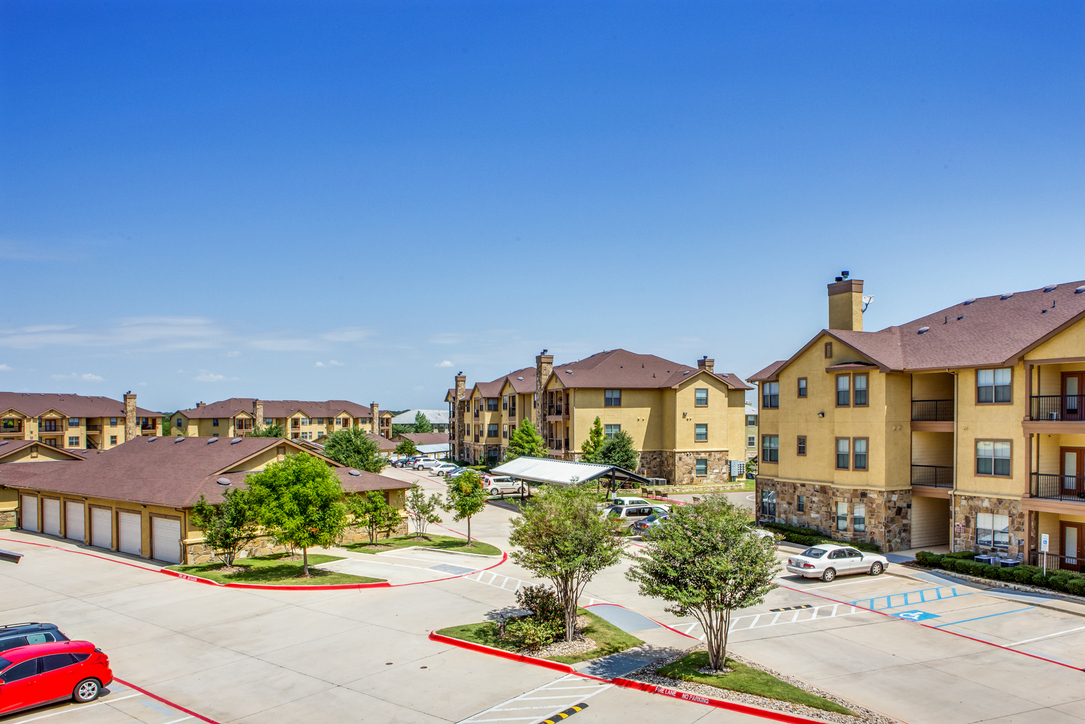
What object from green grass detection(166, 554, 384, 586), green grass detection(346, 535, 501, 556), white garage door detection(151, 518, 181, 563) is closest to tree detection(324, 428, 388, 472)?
green grass detection(346, 535, 501, 556)

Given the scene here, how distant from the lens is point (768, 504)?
41406 mm

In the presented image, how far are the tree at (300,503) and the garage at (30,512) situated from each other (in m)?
22.4

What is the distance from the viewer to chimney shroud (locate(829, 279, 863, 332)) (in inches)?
1535

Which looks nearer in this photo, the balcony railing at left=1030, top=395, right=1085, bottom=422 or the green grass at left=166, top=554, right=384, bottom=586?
the green grass at left=166, top=554, right=384, bottom=586

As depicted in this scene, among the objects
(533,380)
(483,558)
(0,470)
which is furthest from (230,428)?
(483,558)

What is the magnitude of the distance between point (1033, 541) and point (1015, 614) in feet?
21.5

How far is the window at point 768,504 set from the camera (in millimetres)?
41000

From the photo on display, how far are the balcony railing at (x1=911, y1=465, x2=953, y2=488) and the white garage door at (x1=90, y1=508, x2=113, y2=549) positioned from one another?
129 feet

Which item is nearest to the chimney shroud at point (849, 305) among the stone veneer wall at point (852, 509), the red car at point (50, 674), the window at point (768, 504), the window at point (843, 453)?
the window at point (843, 453)

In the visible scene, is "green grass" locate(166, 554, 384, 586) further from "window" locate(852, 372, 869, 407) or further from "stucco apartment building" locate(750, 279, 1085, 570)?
"window" locate(852, 372, 869, 407)

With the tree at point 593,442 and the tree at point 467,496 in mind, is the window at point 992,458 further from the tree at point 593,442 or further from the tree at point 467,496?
the tree at point 593,442

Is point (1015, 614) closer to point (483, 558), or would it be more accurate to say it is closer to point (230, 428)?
point (483, 558)

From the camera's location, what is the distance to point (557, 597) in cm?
2172

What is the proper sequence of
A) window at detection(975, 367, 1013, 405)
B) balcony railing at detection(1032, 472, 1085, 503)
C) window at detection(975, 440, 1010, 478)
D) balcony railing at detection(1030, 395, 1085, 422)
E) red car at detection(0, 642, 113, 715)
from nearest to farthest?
red car at detection(0, 642, 113, 715), balcony railing at detection(1032, 472, 1085, 503), balcony railing at detection(1030, 395, 1085, 422), window at detection(975, 440, 1010, 478), window at detection(975, 367, 1013, 405)
